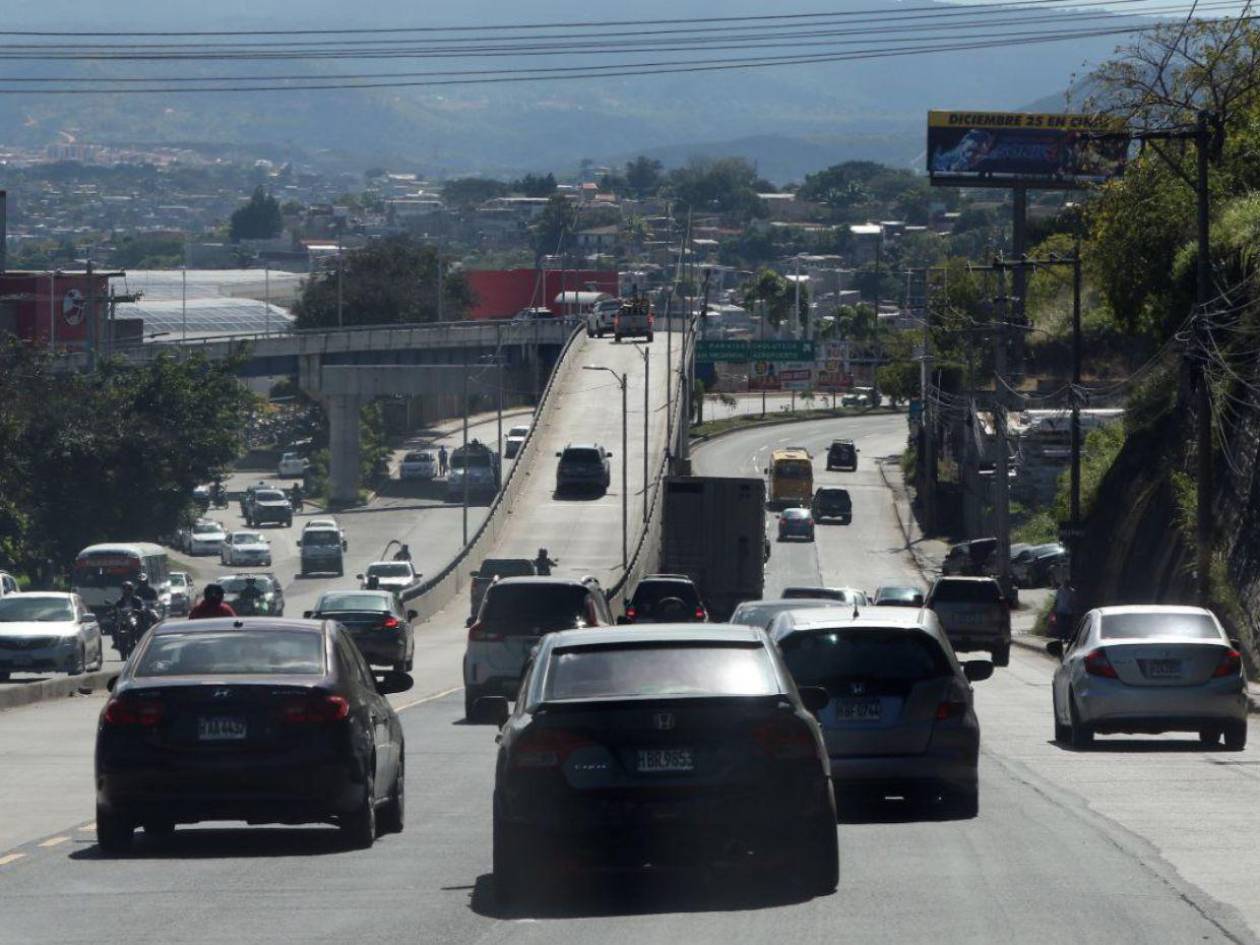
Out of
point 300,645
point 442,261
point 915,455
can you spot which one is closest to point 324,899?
point 300,645

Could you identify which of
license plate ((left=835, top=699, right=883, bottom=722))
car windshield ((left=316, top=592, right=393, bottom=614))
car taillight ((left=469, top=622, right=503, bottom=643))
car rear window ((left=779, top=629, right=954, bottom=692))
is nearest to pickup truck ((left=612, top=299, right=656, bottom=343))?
car windshield ((left=316, top=592, right=393, bottom=614))

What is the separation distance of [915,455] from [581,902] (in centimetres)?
10253

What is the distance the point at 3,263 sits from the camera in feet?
369

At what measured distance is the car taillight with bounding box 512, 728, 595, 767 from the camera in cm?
1170

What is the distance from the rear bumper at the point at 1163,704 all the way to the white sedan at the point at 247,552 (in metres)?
64.0

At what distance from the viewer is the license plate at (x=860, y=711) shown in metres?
16.1

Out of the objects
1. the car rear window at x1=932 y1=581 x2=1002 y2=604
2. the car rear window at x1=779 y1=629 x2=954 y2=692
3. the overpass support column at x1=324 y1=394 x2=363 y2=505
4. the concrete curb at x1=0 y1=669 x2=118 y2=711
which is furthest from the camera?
the overpass support column at x1=324 y1=394 x2=363 y2=505

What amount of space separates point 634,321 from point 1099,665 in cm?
9989

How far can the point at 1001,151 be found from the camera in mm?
106875

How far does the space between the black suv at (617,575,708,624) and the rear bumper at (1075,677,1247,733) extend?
1442 cm

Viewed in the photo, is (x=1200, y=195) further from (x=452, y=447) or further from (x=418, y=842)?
(x=452, y=447)

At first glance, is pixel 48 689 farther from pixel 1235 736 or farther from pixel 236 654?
pixel 236 654

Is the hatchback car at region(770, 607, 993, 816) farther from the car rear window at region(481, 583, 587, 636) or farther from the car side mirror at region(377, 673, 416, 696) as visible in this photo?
the car rear window at region(481, 583, 587, 636)

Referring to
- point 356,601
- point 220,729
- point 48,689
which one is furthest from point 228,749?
point 356,601
